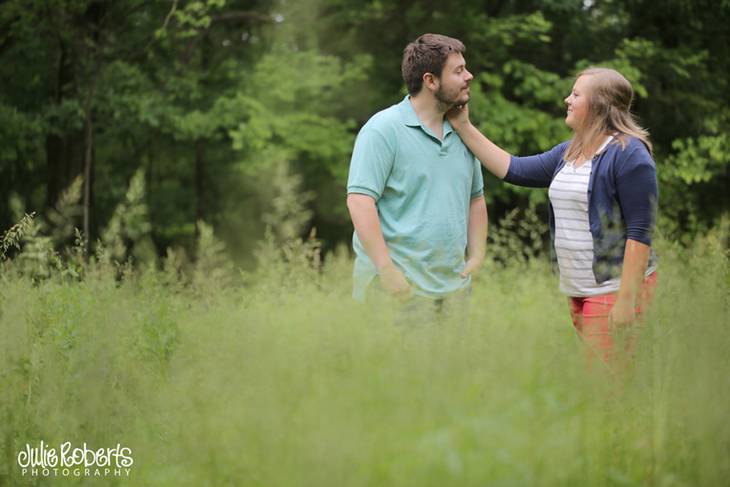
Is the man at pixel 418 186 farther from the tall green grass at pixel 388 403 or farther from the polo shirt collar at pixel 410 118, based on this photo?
the tall green grass at pixel 388 403

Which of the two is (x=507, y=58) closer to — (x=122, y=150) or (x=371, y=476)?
(x=122, y=150)

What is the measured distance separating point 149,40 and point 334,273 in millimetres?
8841

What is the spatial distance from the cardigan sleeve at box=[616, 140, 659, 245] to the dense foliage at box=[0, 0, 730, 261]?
8612 mm

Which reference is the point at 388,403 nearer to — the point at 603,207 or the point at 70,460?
the point at 70,460

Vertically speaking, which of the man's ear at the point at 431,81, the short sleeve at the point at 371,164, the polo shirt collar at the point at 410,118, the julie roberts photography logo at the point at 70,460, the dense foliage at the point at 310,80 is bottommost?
the julie roberts photography logo at the point at 70,460

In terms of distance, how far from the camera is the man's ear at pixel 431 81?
3.99m

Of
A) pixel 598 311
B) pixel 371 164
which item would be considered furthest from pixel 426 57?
pixel 598 311

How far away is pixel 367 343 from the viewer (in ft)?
8.44

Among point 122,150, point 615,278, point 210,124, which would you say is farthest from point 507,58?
point 615,278

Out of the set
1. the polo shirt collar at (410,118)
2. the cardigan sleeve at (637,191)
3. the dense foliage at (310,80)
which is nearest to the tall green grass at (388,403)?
the cardigan sleeve at (637,191)

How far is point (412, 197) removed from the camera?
3943 millimetres

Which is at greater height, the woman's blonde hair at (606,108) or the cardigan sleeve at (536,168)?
the woman's blonde hair at (606,108)

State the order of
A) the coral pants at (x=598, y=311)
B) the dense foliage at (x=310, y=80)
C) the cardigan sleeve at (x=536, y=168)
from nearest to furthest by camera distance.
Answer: the coral pants at (x=598, y=311) → the cardigan sleeve at (x=536, y=168) → the dense foliage at (x=310, y=80)

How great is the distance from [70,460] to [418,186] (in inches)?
77.9
